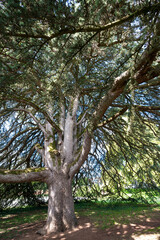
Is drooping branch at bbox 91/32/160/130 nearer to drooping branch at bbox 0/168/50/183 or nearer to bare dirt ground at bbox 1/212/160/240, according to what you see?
drooping branch at bbox 0/168/50/183

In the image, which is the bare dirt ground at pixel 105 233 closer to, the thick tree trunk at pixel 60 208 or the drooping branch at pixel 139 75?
the thick tree trunk at pixel 60 208

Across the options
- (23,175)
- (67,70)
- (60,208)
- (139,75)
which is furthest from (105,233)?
(67,70)

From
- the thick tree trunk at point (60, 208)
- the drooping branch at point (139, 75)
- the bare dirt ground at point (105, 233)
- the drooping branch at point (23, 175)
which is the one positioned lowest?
the bare dirt ground at point (105, 233)

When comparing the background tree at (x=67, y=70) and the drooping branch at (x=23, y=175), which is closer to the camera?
the background tree at (x=67, y=70)

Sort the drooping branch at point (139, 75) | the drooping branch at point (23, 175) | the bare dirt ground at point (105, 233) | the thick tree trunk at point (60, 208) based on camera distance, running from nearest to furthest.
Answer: the drooping branch at point (139, 75), the bare dirt ground at point (105, 233), the drooping branch at point (23, 175), the thick tree trunk at point (60, 208)

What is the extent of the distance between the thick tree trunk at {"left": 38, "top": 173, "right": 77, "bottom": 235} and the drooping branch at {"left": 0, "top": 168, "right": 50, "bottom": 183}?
39cm

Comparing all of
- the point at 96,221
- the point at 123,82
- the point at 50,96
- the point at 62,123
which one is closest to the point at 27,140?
the point at 62,123

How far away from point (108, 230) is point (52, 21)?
5.07m

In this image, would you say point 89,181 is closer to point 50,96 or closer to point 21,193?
point 21,193

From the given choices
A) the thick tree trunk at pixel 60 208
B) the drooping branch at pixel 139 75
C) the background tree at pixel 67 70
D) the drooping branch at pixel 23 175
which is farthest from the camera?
the thick tree trunk at pixel 60 208

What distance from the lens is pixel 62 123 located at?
673 centimetres

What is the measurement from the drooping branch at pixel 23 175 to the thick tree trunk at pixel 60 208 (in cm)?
39

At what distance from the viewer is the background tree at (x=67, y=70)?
250 cm

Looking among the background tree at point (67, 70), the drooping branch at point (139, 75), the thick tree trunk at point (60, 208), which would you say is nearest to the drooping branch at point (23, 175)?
the background tree at point (67, 70)
